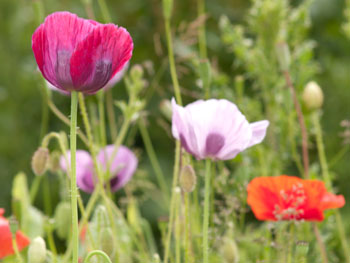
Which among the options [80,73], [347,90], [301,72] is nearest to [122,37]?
[80,73]

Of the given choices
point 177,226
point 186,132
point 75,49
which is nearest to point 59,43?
point 75,49

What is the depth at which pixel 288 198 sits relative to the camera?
20.4 inches

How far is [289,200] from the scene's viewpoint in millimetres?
523

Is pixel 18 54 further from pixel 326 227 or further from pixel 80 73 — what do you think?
pixel 80 73

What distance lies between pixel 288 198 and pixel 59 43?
24cm

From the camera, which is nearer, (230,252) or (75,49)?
(75,49)

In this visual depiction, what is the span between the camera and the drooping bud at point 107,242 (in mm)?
510

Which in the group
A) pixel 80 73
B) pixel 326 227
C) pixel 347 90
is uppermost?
pixel 347 90

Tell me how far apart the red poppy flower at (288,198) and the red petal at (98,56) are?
0.56ft

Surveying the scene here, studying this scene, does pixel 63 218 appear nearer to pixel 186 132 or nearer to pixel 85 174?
pixel 85 174

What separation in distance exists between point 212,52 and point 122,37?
899mm

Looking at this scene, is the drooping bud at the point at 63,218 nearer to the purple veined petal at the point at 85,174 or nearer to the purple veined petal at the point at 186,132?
the purple veined petal at the point at 85,174

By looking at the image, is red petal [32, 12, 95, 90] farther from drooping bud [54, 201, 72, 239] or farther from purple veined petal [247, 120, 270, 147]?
drooping bud [54, 201, 72, 239]

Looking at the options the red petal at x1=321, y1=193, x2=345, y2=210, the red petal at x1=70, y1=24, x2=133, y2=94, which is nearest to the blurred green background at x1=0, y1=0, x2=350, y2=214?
the red petal at x1=321, y1=193, x2=345, y2=210
